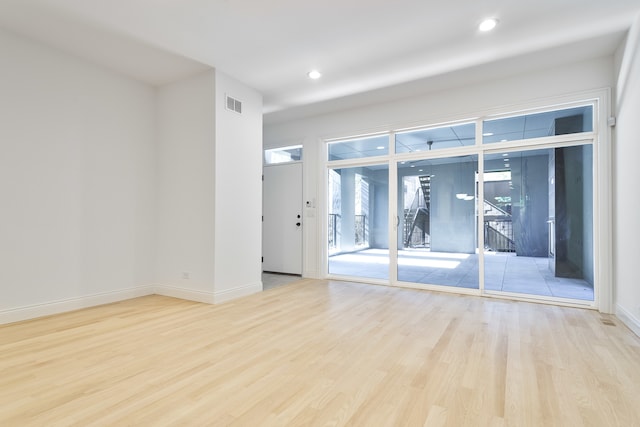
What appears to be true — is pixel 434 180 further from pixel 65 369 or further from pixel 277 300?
pixel 65 369

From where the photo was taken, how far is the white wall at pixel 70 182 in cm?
328

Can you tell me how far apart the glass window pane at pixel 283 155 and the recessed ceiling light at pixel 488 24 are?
141 inches

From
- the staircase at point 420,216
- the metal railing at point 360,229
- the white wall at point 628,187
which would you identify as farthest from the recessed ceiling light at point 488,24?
the metal railing at point 360,229

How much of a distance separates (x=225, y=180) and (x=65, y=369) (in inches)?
101

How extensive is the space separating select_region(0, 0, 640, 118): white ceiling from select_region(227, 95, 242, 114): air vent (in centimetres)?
32

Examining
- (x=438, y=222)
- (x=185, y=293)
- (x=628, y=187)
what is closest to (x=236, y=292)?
(x=185, y=293)

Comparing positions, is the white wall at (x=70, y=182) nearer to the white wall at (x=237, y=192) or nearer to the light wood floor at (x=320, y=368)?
the light wood floor at (x=320, y=368)

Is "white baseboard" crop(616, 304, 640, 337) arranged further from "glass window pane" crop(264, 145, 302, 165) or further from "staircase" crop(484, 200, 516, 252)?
"glass window pane" crop(264, 145, 302, 165)

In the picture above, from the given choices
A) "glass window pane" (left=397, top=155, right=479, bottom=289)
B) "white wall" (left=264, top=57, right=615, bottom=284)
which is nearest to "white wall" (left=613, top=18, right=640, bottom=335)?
"white wall" (left=264, top=57, right=615, bottom=284)

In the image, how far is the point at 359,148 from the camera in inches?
220

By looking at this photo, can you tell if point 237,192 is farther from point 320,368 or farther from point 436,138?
point 436,138

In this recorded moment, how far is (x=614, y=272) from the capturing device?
3684 mm

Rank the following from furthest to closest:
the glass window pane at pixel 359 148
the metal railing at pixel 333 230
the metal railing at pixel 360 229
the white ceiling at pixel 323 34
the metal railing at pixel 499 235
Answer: the metal railing at pixel 333 230
the metal railing at pixel 360 229
the glass window pane at pixel 359 148
the metal railing at pixel 499 235
the white ceiling at pixel 323 34

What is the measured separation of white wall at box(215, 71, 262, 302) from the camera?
417cm
